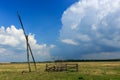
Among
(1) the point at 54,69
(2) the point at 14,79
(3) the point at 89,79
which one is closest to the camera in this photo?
(3) the point at 89,79

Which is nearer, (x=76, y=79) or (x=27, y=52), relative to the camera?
(x=76, y=79)

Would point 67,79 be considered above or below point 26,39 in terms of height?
below

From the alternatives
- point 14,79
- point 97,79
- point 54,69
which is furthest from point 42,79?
point 54,69

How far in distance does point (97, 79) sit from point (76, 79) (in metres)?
2.81

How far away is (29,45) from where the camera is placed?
5788cm

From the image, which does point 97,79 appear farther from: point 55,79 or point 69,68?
point 69,68

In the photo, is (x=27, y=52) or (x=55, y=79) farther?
(x=27, y=52)

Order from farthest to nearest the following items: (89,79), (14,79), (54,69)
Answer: (54,69)
(14,79)
(89,79)

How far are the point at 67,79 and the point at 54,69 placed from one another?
66.7ft

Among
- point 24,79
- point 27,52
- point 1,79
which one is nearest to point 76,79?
point 24,79

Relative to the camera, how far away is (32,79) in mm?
35469

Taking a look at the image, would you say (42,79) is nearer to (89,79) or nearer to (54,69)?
(89,79)

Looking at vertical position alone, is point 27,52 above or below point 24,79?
above

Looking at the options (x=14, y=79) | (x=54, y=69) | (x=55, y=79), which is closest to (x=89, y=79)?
(x=55, y=79)
